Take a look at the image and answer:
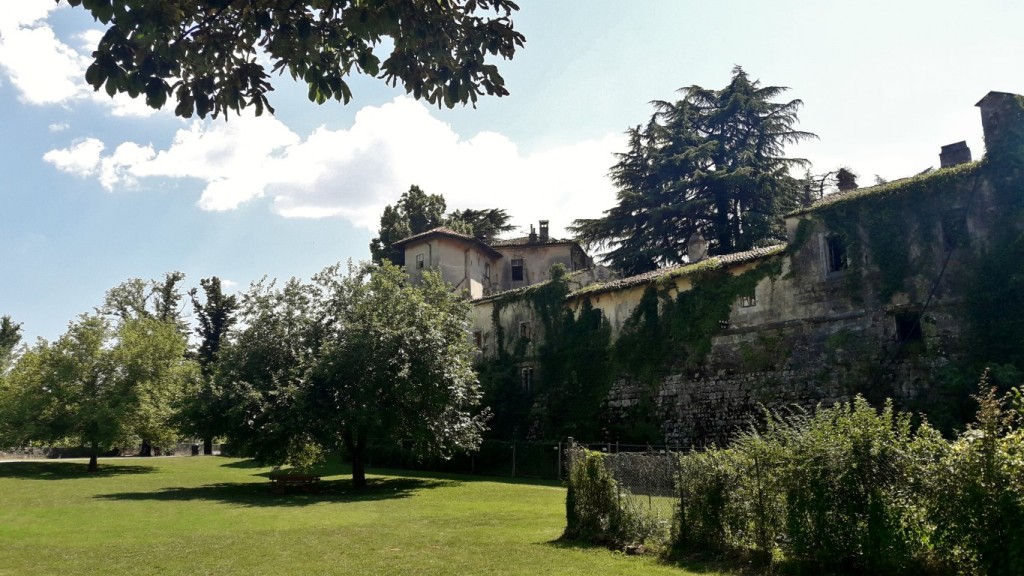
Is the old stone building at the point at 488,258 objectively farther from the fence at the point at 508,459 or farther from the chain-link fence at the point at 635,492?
the chain-link fence at the point at 635,492

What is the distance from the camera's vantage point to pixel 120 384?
3925 cm

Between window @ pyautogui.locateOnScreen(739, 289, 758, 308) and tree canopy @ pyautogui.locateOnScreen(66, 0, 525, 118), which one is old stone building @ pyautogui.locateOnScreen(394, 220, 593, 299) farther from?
tree canopy @ pyautogui.locateOnScreen(66, 0, 525, 118)

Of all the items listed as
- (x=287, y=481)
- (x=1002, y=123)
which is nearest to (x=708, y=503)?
(x=287, y=481)

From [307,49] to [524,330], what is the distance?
111 feet

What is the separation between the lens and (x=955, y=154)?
27859mm

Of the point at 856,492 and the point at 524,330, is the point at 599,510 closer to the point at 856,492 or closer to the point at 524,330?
the point at 856,492

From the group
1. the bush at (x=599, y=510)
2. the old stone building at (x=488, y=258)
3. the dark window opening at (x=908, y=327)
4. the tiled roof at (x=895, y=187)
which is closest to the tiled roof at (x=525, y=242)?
the old stone building at (x=488, y=258)

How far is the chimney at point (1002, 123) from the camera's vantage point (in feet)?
80.9

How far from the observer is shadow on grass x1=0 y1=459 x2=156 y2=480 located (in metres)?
34.3

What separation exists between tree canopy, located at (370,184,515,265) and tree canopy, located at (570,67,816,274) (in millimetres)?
15910

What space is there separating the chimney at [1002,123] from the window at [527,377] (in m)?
23.4

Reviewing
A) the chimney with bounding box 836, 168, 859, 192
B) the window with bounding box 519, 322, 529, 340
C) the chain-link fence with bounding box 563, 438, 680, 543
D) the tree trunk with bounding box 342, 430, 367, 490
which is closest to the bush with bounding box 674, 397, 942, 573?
the chain-link fence with bounding box 563, 438, 680, 543

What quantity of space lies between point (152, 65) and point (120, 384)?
3878 centimetres

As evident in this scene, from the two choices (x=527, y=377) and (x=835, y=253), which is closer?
(x=835, y=253)
